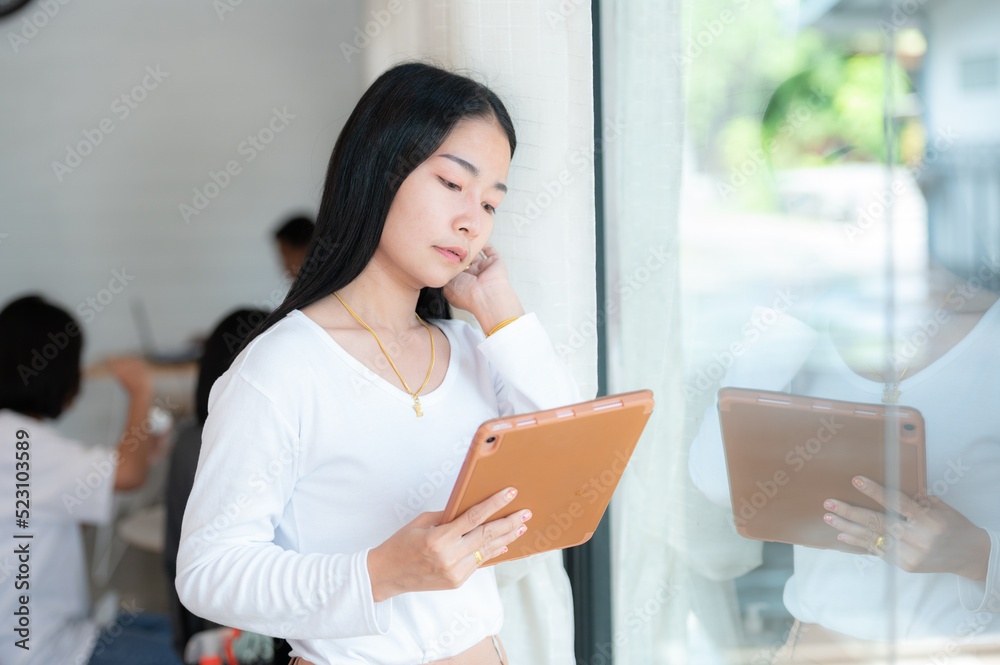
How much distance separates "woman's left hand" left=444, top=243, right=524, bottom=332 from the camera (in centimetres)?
116

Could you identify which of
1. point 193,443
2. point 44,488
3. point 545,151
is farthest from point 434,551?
point 44,488

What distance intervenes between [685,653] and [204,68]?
11.4ft

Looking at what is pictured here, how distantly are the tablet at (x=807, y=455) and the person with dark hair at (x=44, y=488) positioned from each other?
1.70 meters

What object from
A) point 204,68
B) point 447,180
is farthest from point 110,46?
point 447,180

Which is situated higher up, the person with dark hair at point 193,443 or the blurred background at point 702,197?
the blurred background at point 702,197

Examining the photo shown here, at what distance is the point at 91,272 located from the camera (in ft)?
12.1

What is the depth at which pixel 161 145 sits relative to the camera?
3723mm

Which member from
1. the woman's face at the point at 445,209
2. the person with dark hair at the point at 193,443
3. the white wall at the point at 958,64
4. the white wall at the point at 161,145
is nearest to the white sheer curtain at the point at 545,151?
the woman's face at the point at 445,209

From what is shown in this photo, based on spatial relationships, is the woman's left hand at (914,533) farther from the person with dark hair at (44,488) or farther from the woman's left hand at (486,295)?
the person with dark hair at (44,488)

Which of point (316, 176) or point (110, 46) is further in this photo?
point (316, 176)

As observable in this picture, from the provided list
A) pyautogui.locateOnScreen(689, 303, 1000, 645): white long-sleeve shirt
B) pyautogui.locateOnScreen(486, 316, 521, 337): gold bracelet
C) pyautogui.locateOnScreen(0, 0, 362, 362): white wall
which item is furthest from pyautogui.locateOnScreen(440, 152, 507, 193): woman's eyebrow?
pyautogui.locateOnScreen(0, 0, 362, 362): white wall

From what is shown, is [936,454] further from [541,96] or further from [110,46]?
[110,46]

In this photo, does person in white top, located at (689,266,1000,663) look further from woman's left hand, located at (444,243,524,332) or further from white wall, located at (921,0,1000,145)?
woman's left hand, located at (444,243,524,332)

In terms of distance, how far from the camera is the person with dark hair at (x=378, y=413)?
0.85m
